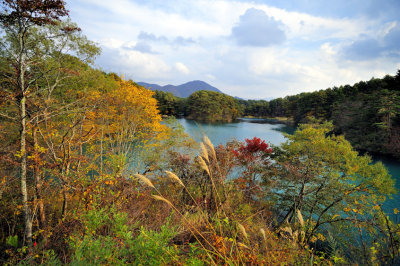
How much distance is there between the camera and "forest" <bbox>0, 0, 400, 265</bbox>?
220 centimetres

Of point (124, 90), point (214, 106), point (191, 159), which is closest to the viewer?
point (191, 159)

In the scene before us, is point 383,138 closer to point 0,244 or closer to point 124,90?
point 124,90

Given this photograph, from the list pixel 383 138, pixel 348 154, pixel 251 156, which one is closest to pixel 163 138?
pixel 251 156

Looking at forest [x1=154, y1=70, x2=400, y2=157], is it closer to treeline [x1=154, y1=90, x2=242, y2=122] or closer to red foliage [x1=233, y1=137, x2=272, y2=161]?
treeline [x1=154, y1=90, x2=242, y2=122]

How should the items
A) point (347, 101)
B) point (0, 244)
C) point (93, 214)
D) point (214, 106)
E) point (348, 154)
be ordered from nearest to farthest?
→ point (93, 214)
point (0, 244)
point (348, 154)
point (347, 101)
point (214, 106)

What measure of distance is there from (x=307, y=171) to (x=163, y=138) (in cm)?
870

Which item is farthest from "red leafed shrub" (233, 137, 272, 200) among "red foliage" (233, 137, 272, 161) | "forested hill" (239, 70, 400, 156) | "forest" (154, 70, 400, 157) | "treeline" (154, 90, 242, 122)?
"treeline" (154, 90, 242, 122)

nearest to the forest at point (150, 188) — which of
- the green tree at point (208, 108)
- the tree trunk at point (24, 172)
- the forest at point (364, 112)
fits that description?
the tree trunk at point (24, 172)

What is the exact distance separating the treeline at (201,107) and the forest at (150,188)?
41.1 m

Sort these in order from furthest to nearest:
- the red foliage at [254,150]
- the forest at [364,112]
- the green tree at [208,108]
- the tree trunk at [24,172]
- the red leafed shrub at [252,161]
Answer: the green tree at [208,108]
the forest at [364,112]
the red foliage at [254,150]
the red leafed shrub at [252,161]
the tree trunk at [24,172]

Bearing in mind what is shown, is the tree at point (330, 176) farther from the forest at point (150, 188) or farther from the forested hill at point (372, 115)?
the forested hill at point (372, 115)

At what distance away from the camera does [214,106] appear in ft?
183

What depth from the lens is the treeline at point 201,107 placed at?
5394 centimetres

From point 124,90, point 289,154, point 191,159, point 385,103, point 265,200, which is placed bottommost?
point 265,200
